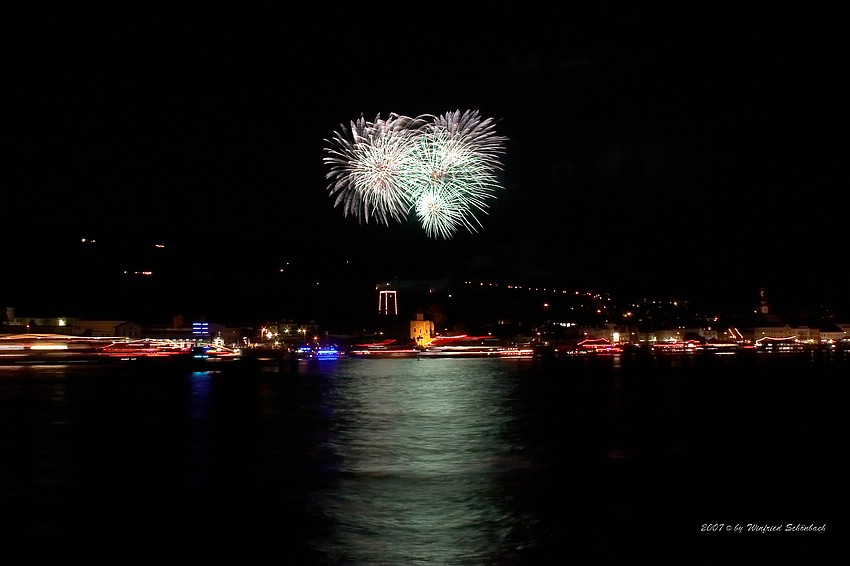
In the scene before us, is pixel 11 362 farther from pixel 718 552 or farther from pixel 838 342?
pixel 838 342

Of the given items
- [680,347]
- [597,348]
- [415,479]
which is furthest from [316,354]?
[415,479]

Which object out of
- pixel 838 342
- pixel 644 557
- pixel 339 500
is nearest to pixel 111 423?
pixel 339 500

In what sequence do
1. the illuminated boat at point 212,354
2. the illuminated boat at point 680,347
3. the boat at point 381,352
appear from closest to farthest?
the illuminated boat at point 212,354 → the boat at point 381,352 → the illuminated boat at point 680,347

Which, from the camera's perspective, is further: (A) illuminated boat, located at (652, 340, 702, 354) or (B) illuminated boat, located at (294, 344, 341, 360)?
(A) illuminated boat, located at (652, 340, 702, 354)

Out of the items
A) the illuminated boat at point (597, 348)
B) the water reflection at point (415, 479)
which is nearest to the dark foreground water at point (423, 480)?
the water reflection at point (415, 479)

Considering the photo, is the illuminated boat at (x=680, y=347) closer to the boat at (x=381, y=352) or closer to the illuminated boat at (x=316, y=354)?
the boat at (x=381, y=352)

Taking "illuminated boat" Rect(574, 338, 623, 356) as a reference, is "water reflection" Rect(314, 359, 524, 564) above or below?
above

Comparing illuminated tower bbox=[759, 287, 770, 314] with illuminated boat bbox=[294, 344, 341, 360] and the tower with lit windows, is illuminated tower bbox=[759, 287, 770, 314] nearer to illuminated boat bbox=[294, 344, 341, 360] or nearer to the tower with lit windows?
the tower with lit windows

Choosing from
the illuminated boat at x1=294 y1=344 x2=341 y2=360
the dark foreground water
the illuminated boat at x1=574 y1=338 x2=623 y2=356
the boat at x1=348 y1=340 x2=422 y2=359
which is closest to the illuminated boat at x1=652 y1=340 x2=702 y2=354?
the illuminated boat at x1=574 y1=338 x2=623 y2=356
